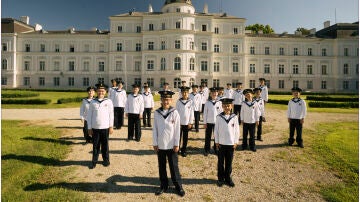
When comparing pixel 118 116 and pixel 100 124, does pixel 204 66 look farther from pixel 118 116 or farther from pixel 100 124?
pixel 100 124

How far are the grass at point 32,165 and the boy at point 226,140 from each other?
3.19 m

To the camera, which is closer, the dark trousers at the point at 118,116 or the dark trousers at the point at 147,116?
the dark trousers at the point at 118,116

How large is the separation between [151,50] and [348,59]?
39.5 m

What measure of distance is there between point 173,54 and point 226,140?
39.0 meters

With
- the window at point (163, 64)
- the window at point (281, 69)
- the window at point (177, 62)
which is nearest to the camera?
the window at point (177, 62)

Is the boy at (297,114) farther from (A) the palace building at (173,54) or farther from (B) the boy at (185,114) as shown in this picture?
(A) the palace building at (173,54)

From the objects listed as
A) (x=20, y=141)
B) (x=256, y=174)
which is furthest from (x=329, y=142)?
(x=20, y=141)

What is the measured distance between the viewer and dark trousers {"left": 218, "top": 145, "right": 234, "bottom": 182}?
614cm

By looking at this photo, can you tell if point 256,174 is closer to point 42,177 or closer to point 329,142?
point 329,142

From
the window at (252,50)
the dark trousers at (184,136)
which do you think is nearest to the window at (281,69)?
the window at (252,50)

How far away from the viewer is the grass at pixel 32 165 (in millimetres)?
5453

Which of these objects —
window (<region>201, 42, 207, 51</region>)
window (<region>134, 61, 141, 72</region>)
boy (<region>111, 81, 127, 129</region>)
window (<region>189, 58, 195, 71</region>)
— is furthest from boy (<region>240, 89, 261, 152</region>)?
window (<region>134, 61, 141, 72</region>)

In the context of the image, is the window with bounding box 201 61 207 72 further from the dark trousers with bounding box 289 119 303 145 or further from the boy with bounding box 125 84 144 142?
the dark trousers with bounding box 289 119 303 145

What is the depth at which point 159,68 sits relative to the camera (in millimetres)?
45656
